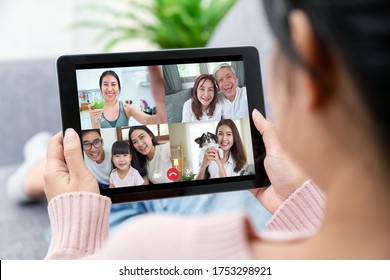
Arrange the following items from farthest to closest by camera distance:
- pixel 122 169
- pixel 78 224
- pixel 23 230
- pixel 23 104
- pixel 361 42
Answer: pixel 23 104 → pixel 23 230 → pixel 122 169 → pixel 78 224 → pixel 361 42

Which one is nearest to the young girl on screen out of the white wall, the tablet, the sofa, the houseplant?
the tablet

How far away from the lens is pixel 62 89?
2.64 feet

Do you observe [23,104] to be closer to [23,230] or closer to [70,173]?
[23,230]

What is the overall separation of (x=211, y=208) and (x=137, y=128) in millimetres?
419

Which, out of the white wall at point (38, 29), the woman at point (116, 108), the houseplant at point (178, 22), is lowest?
the woman at point (116, 108)

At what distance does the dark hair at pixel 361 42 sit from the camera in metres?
0.40

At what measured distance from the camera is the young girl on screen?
828 millimetres

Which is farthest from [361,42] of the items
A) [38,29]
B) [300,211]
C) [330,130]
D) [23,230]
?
[38,29]

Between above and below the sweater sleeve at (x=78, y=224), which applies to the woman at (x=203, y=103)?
above

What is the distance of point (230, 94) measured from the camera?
863 mm

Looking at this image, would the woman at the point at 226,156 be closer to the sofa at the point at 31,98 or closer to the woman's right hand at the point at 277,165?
the woman's right hand at the point at 277,165

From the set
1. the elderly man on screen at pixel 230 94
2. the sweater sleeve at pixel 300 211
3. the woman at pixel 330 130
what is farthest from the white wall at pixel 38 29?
the woman at pixel 330 130

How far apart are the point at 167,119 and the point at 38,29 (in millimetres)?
2045

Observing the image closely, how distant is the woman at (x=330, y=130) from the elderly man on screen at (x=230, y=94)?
0.34 m
